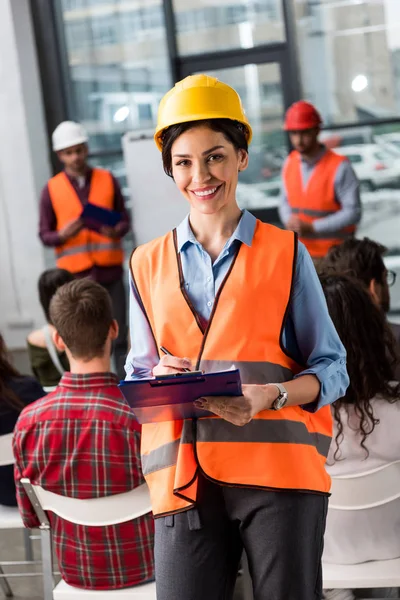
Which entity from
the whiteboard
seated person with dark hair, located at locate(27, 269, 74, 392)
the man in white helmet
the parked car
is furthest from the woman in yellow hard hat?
the parked car

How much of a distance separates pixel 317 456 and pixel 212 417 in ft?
0.72

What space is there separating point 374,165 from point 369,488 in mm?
5283

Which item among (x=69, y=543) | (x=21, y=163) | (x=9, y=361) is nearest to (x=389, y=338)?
(x=69, y=543)

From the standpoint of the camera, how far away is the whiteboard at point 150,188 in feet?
23.5

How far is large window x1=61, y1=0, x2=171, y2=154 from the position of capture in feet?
25.2

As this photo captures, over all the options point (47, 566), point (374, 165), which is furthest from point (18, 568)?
point (374, 165)

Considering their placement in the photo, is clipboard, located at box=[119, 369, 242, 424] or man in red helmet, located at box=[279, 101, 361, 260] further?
man in red helmet, located at box=[279, 101, 361, 260]

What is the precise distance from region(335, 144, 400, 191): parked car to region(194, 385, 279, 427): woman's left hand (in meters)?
5.99

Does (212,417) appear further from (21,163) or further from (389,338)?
(21,163)

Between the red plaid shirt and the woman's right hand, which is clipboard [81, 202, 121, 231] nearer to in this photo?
the red plaid shirt

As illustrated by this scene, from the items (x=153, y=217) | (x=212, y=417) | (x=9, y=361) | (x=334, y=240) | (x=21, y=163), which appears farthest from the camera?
(x=21, y=163)

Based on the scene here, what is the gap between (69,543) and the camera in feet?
8.61

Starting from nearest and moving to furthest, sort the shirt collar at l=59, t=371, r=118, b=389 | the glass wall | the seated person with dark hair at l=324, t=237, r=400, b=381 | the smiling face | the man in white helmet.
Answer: the smiling face < the shirt collar at l=59, t=371, r=118, b=389 < the seated person with dark hair at l=324, t=237, r=400, b=381 < the man in white helmet < the glass wall

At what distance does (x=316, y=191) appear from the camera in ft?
19.9
